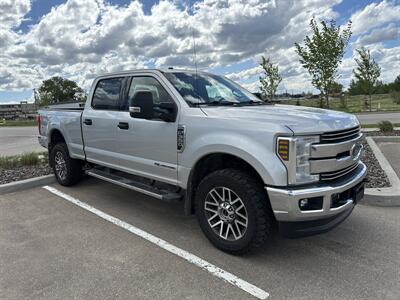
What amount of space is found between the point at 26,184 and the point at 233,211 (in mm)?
4686

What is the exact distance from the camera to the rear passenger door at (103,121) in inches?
202

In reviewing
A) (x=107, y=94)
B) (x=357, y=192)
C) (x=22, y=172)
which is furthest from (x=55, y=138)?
(x=357, y=192)

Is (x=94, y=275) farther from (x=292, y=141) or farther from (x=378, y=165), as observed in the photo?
(x=378, y=165)

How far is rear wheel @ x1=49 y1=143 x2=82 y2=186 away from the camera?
6317 millimetres

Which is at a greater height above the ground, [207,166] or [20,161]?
[207,166]

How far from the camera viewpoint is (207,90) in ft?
15.0

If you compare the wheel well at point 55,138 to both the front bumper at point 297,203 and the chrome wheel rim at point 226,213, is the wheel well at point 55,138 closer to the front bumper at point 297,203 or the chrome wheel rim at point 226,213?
the chrome wheel rim at point 226,213

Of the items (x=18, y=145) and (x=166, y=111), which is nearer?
(x=166, y=111)

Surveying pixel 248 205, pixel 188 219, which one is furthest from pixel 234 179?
pixel 188 219

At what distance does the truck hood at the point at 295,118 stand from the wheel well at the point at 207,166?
0.46 meters

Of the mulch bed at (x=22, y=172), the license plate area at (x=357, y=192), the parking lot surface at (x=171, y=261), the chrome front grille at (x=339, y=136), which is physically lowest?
the parking lot surface at (x=171, y=261)

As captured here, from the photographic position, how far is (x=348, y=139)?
11.8 feet

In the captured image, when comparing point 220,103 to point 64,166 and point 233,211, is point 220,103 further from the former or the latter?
point 64,166

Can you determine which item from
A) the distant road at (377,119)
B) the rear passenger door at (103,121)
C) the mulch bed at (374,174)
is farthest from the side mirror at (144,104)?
the distant road at (377,119)
